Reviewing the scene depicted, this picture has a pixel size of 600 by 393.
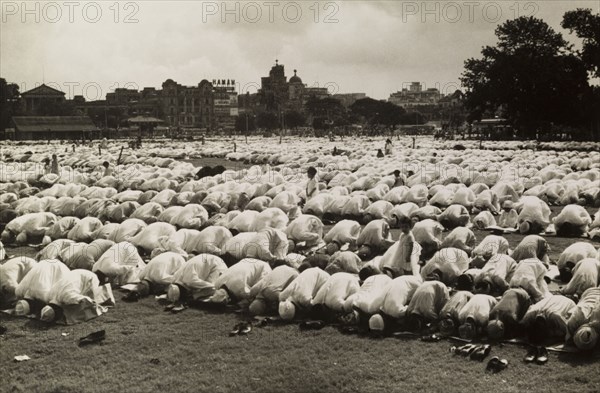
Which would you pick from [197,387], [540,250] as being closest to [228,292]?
[197,387]

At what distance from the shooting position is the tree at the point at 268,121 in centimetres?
13688

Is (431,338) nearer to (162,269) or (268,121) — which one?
(162,269)

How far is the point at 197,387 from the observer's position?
26.3 feet

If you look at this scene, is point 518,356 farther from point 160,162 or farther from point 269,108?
point 269,108

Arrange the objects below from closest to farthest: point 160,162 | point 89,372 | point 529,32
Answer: point 89,372 < point 160,162 < point 529,32

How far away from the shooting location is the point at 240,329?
32.8 ft

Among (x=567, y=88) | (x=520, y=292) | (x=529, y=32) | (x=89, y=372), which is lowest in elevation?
(x=89, y=372)

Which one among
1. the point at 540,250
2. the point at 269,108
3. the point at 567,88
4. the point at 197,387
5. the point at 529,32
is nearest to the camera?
the point at 197,387

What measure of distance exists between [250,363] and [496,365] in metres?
3.17

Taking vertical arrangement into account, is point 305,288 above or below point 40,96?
below

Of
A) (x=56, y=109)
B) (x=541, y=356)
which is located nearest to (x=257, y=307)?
(x=541, y=356)

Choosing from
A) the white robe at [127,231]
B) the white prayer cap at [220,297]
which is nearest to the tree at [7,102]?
the white robe at [127,231]

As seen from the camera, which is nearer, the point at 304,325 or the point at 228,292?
the point at 304,325

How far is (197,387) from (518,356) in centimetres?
418
